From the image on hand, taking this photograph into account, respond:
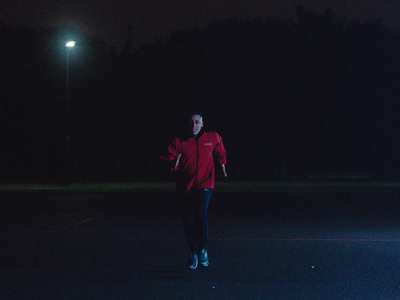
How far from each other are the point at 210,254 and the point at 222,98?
3369cm

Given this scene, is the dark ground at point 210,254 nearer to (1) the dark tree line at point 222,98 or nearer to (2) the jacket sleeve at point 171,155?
(2) the jacket sleeve at point 171,155

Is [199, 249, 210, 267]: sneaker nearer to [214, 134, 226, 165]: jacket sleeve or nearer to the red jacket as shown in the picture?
the red jacket

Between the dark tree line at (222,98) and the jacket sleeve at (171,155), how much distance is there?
1279 inches

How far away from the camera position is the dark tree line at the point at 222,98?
1640 inches

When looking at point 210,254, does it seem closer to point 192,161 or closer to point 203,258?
point 203,258

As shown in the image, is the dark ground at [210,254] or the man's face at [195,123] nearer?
the dark ground at [210,254]

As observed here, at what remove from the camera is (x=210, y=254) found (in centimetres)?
950

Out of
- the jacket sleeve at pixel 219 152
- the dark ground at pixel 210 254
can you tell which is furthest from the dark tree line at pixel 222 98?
the jacket sleeve at pixel 219 152

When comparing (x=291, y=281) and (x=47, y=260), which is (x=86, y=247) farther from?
(x=291, y=281)

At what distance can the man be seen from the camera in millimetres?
8242

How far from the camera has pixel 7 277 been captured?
7676mm

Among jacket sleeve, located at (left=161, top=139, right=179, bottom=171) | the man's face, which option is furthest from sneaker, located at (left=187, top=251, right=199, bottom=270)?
the man's face

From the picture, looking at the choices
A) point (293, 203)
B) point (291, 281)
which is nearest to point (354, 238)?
point (291, 281)

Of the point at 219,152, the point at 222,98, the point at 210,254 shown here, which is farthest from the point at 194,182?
the point at 222,98
